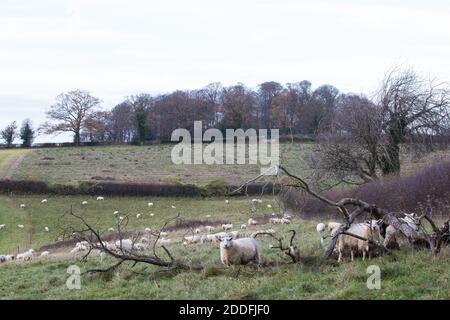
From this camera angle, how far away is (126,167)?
60.8 meters

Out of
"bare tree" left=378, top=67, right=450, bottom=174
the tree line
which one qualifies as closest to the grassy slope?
the tree line

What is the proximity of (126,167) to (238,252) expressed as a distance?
49.4m

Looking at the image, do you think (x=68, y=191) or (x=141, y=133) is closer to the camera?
(x=68, y=191)

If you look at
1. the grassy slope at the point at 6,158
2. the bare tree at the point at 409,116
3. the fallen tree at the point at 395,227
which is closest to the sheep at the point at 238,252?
the fallen tree at the point at 395,227

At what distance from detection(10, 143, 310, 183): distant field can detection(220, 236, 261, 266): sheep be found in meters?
25.9

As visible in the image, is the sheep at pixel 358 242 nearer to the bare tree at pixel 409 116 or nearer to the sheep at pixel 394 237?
the sheep at pixel 394 237

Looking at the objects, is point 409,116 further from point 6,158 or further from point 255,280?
point 6,158

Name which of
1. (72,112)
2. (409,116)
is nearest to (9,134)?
(72,112)

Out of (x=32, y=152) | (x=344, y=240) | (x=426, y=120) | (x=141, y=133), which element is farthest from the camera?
(x=141, y=133)

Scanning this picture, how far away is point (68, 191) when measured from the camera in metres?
47.8
